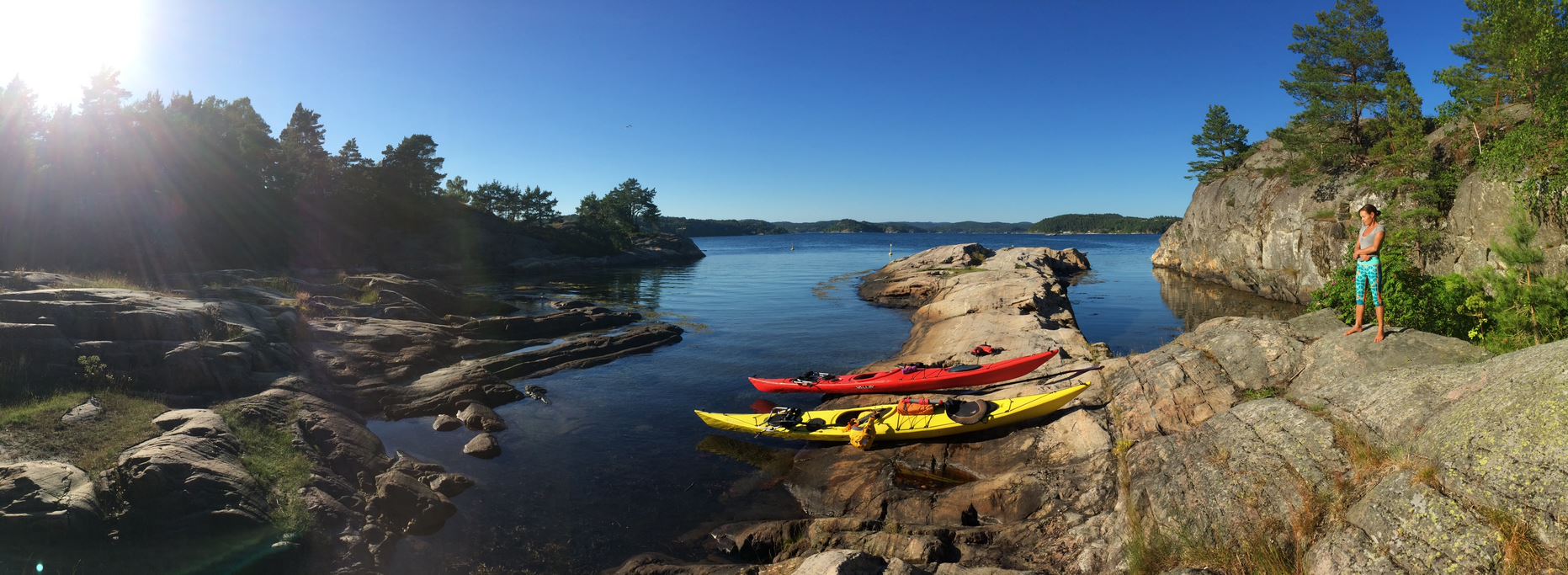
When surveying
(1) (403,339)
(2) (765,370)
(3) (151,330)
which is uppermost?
(3) (151,330)

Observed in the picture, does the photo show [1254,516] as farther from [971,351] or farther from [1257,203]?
[1257,203]

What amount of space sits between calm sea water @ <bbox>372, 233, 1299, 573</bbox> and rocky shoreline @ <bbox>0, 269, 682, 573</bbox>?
2.82ft

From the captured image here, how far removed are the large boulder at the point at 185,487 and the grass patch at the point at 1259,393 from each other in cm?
1679

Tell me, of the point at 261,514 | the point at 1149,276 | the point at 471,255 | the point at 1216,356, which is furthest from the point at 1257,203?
the point at 471,255

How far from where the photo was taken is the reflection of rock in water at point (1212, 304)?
34.8m

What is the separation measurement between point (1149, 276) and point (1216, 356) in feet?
183

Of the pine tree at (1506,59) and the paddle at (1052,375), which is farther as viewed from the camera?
the pine tree at (1506,59)

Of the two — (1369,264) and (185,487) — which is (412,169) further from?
(1369,264)

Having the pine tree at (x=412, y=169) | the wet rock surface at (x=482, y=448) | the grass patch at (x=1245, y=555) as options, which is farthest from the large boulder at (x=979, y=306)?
the pine tree at (x=412, y=169)

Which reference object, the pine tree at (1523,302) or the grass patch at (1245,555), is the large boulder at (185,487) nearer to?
the grass patch at (1245,555)

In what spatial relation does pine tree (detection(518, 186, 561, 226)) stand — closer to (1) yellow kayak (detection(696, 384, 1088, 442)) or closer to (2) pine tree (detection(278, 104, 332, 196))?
(2) pine tree (detection(278, 104, 332, 196))

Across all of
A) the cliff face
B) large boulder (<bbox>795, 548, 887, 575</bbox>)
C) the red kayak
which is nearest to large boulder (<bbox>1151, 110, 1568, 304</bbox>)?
the cliff face

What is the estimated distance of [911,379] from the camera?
18000 mm

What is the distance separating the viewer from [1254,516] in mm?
7000
